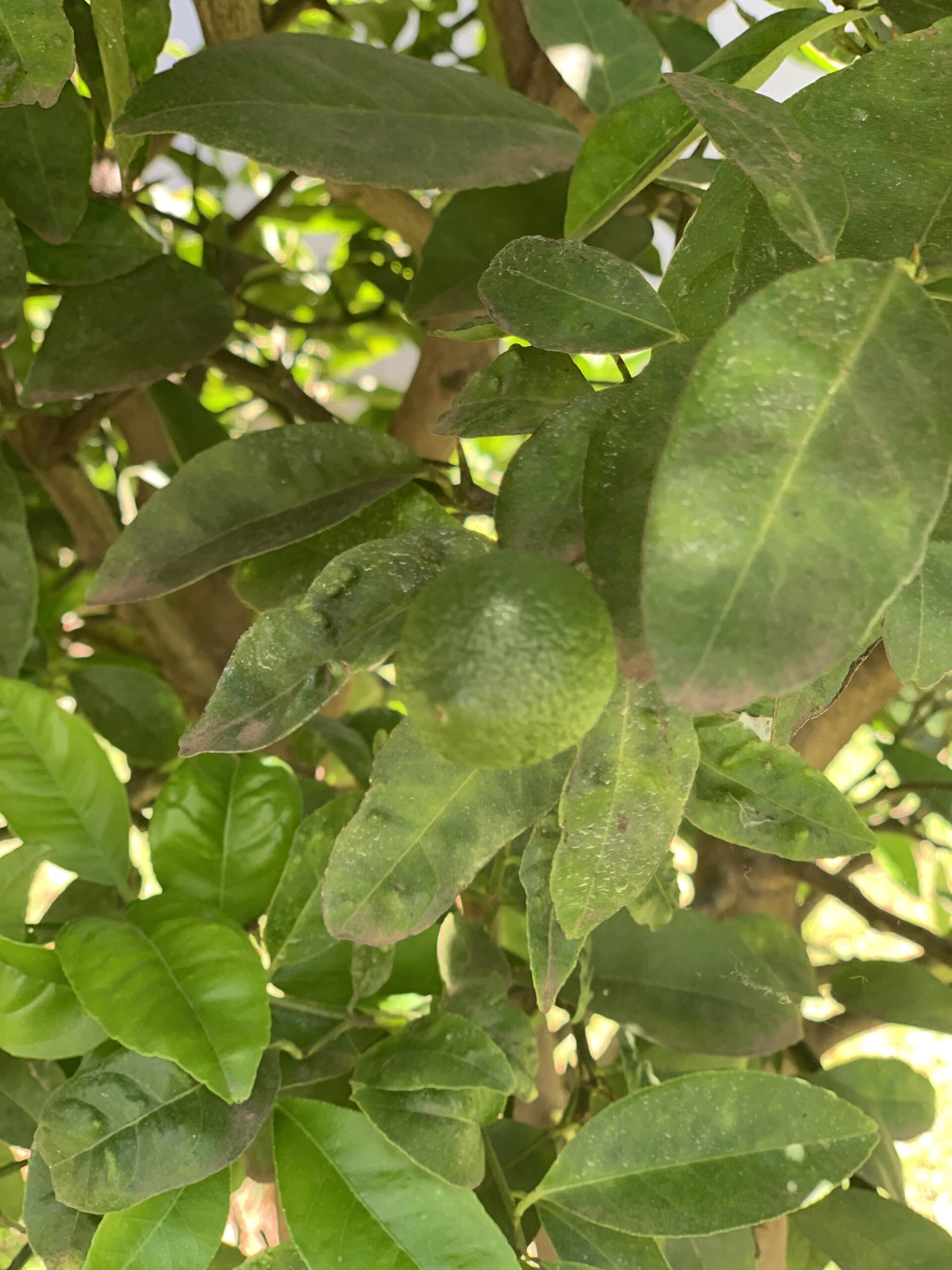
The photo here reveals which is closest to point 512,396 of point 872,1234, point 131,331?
point 131,331

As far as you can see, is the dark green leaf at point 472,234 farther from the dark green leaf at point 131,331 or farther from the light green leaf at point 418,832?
the light green leaf at point 418,832

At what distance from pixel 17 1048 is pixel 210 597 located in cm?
47

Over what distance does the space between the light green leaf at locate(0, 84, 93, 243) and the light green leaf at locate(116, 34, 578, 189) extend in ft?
0.30

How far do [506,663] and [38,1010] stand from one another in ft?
0.87

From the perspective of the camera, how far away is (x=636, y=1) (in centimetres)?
61

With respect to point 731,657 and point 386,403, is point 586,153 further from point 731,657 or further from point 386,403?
point 386,403

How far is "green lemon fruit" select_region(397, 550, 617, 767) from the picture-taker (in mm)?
192

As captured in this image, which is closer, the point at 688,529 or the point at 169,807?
the point at 688,529

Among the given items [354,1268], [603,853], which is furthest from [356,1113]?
[603,853]

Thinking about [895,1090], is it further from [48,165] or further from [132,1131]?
[48,165]

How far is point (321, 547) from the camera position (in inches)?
15.0

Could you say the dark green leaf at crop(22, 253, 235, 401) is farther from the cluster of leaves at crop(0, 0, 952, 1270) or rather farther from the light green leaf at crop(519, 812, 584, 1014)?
the light green leaf at crop(519, 812, 584, 1014)

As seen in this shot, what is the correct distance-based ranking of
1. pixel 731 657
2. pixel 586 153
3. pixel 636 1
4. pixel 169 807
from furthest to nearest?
pixel 636 1 → pixel 169 807 → pixel 586 153 → pixel 731 657

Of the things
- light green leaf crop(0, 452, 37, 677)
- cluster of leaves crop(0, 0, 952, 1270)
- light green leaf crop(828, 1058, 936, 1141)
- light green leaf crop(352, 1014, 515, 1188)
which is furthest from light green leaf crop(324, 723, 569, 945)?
light green leaf crop(828, 1058, 936, 1141)
